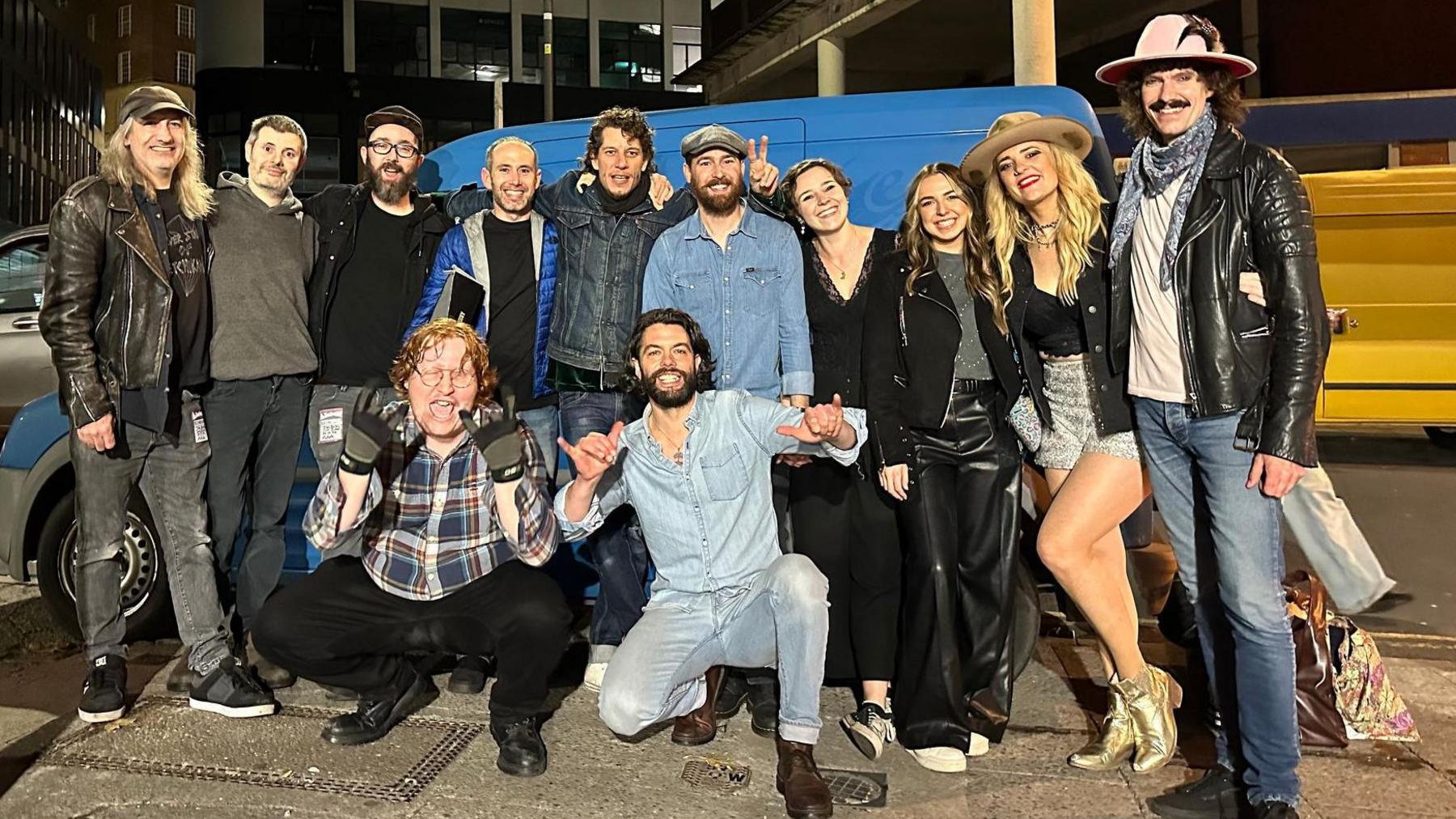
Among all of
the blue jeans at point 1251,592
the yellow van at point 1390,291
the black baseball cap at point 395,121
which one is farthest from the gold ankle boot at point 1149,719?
the yellow van at point 1390,291

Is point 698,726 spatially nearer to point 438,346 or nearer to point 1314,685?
point 438,346

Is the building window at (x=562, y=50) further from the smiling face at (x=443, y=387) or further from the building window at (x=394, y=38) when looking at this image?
the smiling face at (x=443, y=387)

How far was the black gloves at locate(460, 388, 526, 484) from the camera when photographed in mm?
3166

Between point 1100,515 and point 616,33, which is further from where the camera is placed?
point 616,33

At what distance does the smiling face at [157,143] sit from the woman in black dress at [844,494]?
2.03 m

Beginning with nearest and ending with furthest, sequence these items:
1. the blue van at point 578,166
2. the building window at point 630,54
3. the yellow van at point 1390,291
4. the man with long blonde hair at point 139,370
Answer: the man with long blonde hair at point 139,370 → the blue van at point 578,166 → the yellow van at point 1390,291 → the building window at point 630,54

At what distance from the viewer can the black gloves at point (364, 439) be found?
3139 mm

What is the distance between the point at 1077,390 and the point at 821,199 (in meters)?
0.98

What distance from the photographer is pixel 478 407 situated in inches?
131

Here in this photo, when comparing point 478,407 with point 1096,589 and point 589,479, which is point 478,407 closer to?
point 589,479

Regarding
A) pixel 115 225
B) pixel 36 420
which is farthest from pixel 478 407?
pixel 36 420

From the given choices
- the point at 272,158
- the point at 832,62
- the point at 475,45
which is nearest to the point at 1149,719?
the point at 272,158

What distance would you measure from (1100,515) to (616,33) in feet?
124

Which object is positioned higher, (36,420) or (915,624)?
(36,420)
